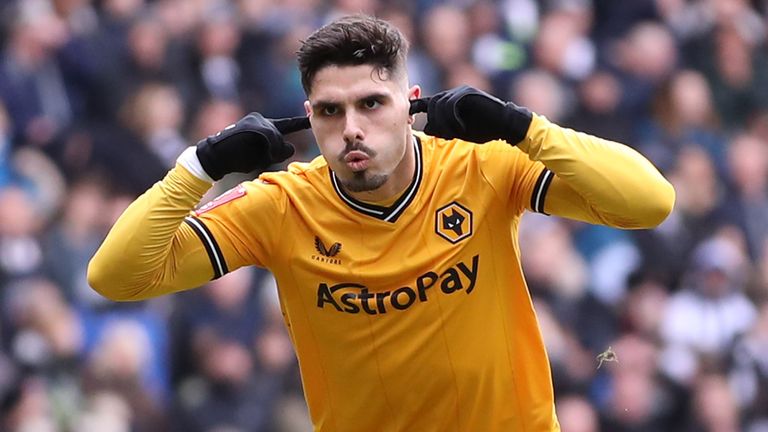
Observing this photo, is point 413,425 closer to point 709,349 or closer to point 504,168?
point 504,168

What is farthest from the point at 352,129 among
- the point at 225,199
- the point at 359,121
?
the point at 225,199

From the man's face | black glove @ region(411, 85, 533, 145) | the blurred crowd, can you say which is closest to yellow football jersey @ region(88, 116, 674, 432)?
black glove @ region(411, 85, 533, 145)

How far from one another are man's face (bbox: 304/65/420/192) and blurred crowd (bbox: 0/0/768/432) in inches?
136

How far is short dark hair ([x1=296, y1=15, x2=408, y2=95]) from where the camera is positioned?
16.5 feet

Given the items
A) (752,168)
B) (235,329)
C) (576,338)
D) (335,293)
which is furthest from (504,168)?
(752,168)

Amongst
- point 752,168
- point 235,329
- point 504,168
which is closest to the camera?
point 504,168

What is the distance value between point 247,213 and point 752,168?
606 cm

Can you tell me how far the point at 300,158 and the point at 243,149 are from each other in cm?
408

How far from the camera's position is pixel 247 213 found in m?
5.28

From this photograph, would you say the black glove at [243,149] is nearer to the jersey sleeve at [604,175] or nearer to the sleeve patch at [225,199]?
the sleeve patch at [225,199]

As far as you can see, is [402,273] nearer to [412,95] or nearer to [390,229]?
[390,229]

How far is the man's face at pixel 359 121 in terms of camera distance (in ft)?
16.4

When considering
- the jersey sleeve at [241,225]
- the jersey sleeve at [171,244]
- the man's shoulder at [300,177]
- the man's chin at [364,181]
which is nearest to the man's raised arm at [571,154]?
the man's chin at [364,181]

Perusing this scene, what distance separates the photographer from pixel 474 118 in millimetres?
5012
